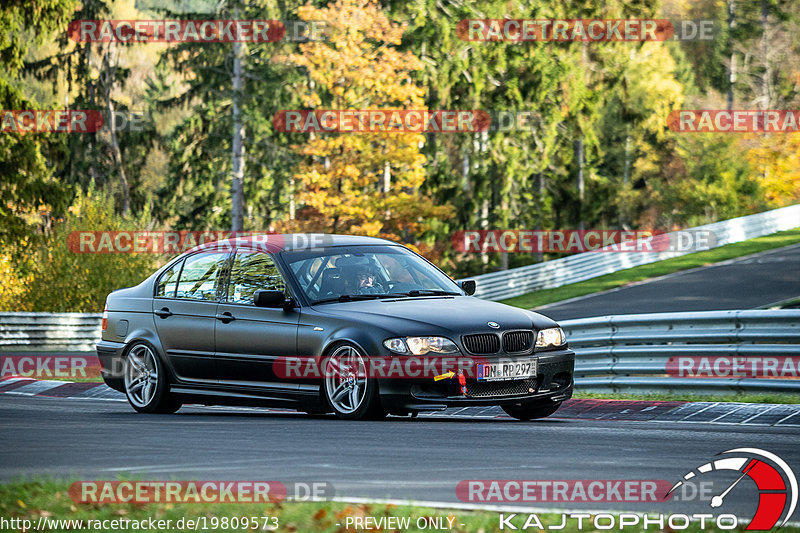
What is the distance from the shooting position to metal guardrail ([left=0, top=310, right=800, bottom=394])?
11836mm

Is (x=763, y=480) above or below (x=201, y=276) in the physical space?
below

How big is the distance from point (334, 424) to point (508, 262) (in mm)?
Result: 40844

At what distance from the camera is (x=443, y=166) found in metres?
42.7

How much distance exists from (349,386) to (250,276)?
1876 mm

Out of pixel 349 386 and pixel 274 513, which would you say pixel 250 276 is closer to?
pixel 349 386

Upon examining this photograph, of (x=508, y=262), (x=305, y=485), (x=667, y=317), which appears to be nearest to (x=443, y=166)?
(x=508, y=262)

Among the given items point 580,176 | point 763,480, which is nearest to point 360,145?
point 580,176

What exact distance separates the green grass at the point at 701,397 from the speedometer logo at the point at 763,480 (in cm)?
344

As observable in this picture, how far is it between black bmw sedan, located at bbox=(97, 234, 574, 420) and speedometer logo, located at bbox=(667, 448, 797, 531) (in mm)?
2622

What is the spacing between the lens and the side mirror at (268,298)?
35.6ft

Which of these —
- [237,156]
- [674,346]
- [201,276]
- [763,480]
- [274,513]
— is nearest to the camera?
[274,513]

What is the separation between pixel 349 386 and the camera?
33.8 ft

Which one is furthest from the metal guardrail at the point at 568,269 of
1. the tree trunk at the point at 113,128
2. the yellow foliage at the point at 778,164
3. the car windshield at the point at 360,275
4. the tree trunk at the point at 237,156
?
the car windshield at the point at 360,275

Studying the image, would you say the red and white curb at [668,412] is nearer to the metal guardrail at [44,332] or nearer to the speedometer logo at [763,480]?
the speedometer logo at [763,480]
